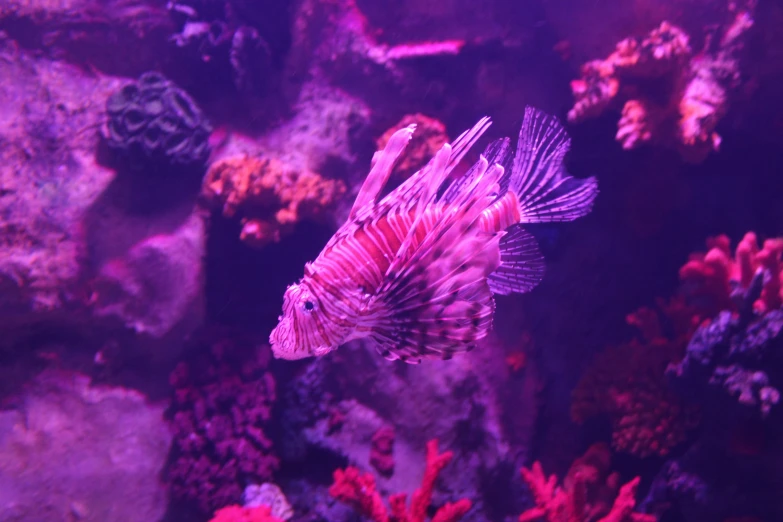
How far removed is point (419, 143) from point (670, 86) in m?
2.08

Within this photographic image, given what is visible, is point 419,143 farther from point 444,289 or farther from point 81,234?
point 81,234

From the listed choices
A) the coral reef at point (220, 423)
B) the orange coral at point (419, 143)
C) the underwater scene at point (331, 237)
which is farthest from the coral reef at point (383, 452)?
the orange coral at point (419, 143)

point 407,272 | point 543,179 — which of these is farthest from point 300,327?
point 543,179

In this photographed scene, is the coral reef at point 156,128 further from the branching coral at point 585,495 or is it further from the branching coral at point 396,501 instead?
the branching coral at point 585,495

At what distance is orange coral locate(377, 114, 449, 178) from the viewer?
4.42 metres

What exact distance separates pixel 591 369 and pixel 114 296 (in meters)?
4.23

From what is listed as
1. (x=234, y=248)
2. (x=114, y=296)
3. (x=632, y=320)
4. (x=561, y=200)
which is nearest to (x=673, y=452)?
(x=632, y=320)

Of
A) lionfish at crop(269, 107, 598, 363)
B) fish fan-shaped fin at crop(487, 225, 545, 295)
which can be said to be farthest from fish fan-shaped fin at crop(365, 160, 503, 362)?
fish fan-shaped fin at crop(487, 225, 545, 295)

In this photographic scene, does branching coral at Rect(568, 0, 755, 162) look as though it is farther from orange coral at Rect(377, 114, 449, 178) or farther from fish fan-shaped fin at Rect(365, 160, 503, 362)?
fish fan-shaped fin at Rect(365, 160, 503, 362)

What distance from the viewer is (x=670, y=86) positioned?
12.6 feet

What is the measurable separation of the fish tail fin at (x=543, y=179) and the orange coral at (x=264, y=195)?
2.11 m

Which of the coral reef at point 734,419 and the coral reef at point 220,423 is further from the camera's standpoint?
the coral reef at point 220,423

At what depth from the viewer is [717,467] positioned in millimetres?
3078

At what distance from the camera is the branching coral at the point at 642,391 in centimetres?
342
